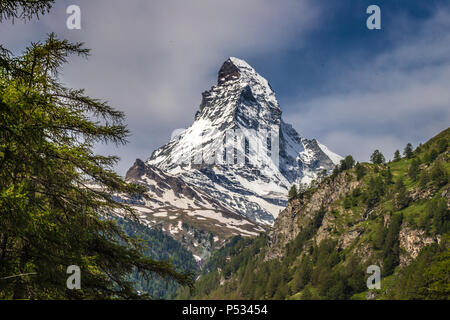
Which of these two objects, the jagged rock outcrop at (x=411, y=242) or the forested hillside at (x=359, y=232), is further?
the forested hillside at (x=359, y=232)

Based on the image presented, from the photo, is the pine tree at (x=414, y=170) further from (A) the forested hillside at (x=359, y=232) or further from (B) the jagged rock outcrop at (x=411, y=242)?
(B) the jagged rock outcrop at (x=411, y=242)

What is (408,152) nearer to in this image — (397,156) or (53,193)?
(397,156)

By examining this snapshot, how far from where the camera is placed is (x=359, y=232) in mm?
135625

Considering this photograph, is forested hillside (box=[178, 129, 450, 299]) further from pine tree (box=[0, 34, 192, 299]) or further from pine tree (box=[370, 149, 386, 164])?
pine tree (box=[0, 34, 192, 299])

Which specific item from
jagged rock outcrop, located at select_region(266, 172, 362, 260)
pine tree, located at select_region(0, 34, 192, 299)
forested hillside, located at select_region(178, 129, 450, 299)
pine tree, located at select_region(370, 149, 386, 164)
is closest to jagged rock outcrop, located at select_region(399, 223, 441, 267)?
forested hillside, located at select_region(178, 129, 450, 299)

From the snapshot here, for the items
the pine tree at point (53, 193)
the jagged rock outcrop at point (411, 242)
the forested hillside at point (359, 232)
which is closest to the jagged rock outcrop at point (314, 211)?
the forested hillside at point (359, 232)

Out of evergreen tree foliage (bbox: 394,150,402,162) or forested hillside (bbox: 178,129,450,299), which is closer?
forested hillside (bbox: 178,129,450,299)

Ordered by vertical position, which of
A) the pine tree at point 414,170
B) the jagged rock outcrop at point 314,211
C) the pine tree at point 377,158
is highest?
the pine tree at point 377,158

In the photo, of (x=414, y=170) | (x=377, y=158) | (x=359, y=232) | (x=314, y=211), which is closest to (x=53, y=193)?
(x=359, y=232)

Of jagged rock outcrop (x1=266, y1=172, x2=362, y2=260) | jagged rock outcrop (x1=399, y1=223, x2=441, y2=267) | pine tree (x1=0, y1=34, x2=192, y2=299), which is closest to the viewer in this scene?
pine tree (x1=0, y1=34, x2=192, y2=299)

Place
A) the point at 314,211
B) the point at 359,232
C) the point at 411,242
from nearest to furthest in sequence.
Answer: the point at 411,242, the point at 359,232, the point at 314,211

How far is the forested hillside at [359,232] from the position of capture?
108 m

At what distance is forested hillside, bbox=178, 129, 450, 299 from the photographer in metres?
108

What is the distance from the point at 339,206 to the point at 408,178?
32326 mm
